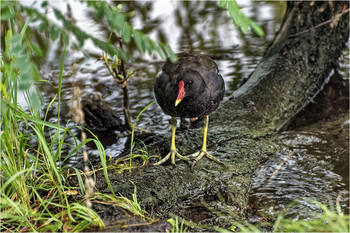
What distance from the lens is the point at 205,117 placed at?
4113mm

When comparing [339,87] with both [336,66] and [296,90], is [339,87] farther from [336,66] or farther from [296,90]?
[296,90]

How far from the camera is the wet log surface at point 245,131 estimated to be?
10.8 feet

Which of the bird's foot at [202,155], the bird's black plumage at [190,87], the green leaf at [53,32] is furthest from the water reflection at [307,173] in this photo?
the green leaf at [53,32]

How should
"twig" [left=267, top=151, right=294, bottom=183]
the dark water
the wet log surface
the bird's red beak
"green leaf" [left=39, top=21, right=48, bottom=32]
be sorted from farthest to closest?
"twig" [left=267, top=151, right=294, bottom=183] → the dark water → the bird's red beak → the wet log surface → "green leaf" [left=39, top=21, right=48, bottom=32]

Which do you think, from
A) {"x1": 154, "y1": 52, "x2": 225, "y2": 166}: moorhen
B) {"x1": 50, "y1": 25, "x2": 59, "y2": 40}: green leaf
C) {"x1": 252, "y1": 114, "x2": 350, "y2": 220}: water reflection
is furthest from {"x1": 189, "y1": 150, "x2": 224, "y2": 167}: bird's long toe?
{"x1": 50, "y1": 25, "x2": 59, "y2": 40}: green leaf

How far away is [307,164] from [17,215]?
2761 millimetres

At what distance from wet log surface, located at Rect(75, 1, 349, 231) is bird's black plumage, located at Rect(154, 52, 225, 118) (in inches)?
17.7

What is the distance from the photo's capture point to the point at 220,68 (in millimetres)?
6543

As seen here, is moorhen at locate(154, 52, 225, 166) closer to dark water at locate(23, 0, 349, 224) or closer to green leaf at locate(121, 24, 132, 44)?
dark water at locate(23, 0, 349, 224)

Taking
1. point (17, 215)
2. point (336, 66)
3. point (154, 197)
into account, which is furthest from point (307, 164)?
point (17, 215)

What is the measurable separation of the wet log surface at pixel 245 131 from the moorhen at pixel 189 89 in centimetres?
23

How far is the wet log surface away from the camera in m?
3.30

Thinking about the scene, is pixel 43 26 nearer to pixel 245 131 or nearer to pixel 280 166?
pixel 245 131

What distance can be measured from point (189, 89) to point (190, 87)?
0.06 feet
